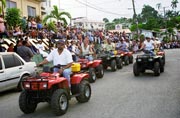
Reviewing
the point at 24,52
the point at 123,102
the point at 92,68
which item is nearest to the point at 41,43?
the point at 24,52

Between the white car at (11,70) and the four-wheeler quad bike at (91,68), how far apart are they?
2244mm

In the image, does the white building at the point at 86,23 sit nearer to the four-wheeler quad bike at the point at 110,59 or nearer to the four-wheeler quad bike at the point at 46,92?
the four-wheeler quad bike at the point at 110,59

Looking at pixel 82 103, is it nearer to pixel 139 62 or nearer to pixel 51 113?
pixel 51 113

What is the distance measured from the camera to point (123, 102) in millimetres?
8945

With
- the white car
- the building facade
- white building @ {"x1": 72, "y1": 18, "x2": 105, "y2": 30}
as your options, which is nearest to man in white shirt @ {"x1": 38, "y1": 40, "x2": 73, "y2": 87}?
the white car

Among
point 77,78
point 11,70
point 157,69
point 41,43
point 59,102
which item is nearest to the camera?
point 59,102

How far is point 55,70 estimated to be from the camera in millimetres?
8414

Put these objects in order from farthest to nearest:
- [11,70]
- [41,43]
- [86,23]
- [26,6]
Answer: [86,23] → [26,6] → [41,43] → [11,70]

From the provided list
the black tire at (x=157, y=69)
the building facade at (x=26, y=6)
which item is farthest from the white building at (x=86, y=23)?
the black tire at (x=157, y=69)

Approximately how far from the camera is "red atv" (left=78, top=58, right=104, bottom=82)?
42.9 ft

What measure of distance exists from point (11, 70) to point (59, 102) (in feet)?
Answer: 13.9

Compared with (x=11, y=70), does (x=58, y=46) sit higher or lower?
higher

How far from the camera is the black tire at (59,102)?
297 inches

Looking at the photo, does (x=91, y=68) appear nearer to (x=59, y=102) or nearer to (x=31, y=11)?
(x=59, y=102)
